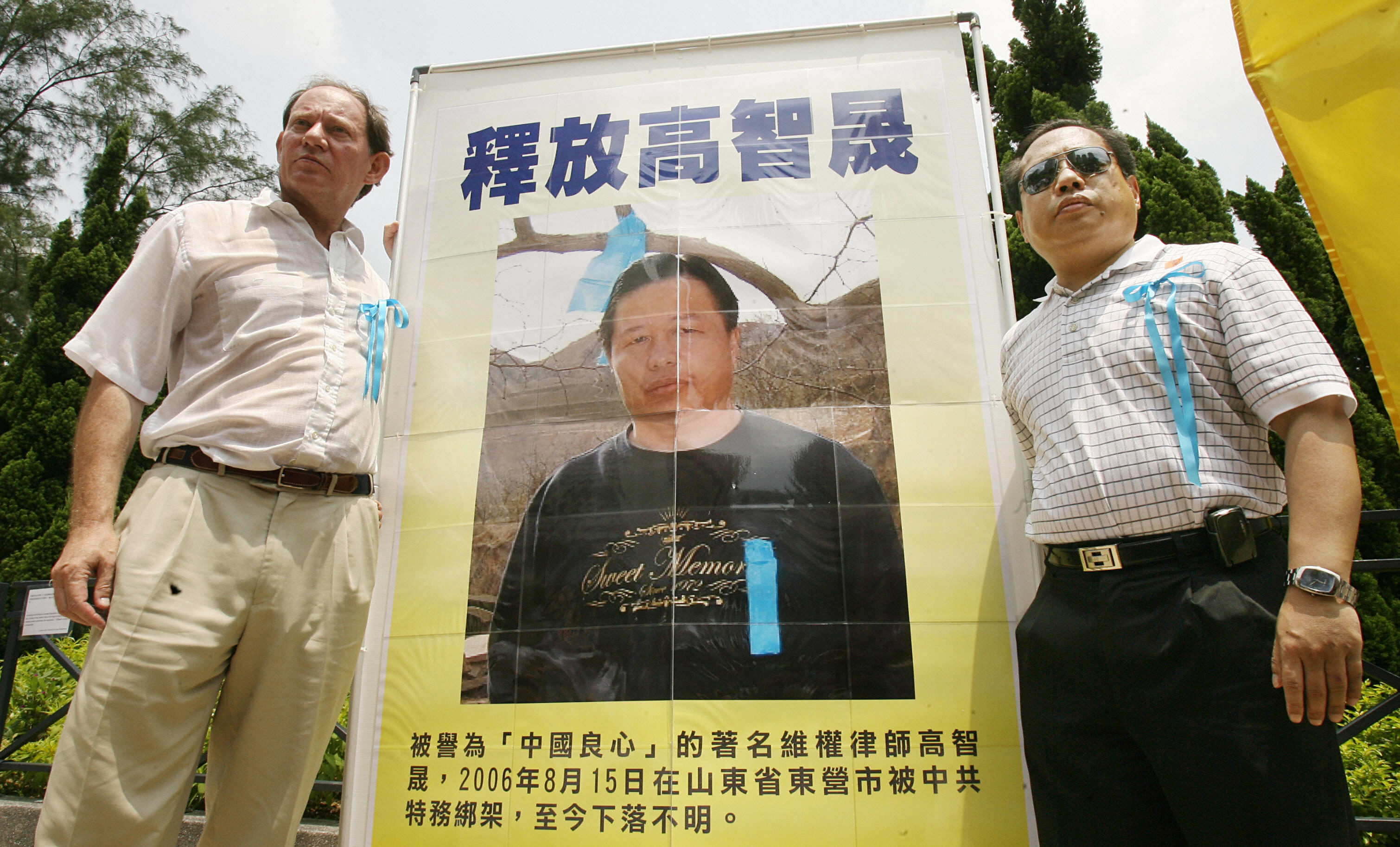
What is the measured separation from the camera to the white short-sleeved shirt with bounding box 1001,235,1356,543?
5.41ft

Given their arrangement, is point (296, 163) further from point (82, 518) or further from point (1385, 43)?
point (1385, 43)

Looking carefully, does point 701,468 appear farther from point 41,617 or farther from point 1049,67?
point 1049,67

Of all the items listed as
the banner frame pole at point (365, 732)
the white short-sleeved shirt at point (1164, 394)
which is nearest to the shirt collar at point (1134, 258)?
the white short-sleeved shirt at point (1164, 394)

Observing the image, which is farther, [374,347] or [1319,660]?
[374,347]

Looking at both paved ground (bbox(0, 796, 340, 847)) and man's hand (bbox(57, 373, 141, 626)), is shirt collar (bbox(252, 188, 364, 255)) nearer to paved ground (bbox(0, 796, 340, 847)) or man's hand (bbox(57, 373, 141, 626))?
man's hand (bbox(57, 373, 141, 626))

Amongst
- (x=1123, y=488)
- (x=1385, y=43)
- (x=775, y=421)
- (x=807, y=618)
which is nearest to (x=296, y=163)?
(x=775, y=421)

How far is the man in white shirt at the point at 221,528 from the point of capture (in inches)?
65.8

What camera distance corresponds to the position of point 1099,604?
1.72 meters

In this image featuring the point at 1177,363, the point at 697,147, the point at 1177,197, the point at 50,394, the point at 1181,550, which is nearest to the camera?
the point at 1181,550

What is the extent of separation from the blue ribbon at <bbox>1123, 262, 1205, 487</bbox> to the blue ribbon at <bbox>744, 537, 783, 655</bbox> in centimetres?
105

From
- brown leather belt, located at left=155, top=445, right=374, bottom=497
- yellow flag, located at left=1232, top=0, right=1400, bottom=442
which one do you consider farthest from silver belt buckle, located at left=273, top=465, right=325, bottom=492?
yellow flag, located at left=1232, top=0, right=1400, bottom=442

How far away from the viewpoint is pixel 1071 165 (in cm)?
203

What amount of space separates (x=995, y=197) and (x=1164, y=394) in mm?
962

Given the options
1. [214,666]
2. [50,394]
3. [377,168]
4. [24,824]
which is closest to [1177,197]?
[377,168]
